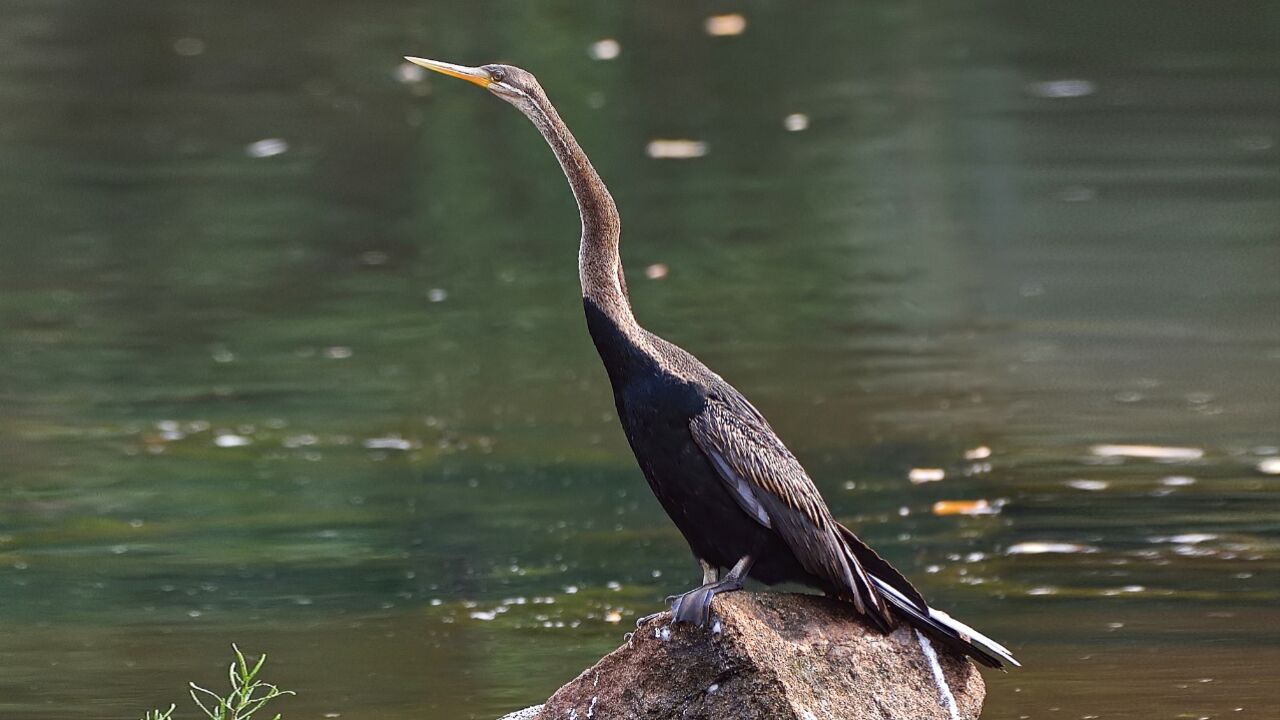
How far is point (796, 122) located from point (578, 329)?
184 inches

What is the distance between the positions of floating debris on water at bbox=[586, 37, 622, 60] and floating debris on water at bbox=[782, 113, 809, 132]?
2.13 m

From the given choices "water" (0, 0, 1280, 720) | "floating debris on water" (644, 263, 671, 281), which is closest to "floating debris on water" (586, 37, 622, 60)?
"water" (0, 0, 1280, 720)

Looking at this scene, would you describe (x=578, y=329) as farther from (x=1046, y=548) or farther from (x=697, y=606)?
(x=697, y=606)

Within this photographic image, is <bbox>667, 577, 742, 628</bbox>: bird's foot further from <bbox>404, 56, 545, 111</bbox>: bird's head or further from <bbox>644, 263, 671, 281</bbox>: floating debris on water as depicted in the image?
<bbox>644, 263, 671, 281</bbox>: floating debris on water

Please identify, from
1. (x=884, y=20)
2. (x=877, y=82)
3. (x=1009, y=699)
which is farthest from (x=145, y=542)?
(x=884, y=20)

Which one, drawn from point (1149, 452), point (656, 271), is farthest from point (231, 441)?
point (1149, 452)

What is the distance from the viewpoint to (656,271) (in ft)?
39.5

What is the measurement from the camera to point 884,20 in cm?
1862

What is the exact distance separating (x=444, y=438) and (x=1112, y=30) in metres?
10.3

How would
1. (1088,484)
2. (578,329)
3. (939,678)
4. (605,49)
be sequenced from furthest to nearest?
(605,49) → (578,329) → (1088,484) → (939,678)

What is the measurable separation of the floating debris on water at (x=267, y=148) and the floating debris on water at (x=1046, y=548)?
855 cm

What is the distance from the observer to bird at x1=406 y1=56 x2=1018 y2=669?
200 inches

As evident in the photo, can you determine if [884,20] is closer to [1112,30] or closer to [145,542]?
[1112,30]

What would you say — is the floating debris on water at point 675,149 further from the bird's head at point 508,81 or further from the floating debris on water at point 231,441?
the bird's head at point 508,81
